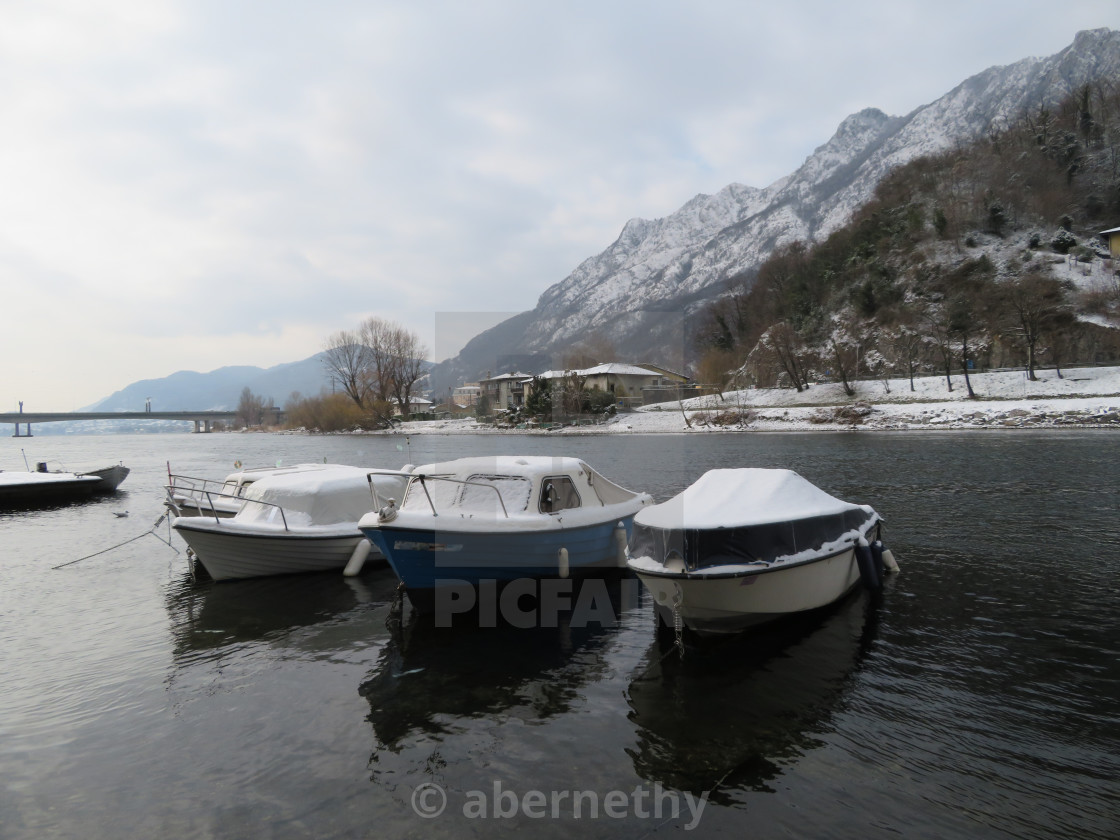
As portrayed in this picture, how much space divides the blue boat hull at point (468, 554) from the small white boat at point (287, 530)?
3.09m

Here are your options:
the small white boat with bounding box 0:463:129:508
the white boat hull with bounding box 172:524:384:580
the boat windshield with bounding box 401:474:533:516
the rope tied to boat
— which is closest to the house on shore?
the small white boat with bounding box 0:463:129:508

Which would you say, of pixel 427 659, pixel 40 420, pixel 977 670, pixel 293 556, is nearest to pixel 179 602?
pixel 293 556

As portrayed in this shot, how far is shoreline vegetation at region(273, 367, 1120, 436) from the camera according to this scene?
168 feet

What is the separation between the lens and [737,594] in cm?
955

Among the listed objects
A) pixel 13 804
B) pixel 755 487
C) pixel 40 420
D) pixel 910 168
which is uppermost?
pixel 910 168

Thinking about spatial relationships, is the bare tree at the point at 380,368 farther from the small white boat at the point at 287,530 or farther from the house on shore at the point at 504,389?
the small white boat at the point at 287,530

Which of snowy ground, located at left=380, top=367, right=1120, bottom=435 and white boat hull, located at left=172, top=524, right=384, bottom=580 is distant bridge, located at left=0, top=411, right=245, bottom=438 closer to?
snowy ground, located at left=380, top=367, right=1120, bottom=435

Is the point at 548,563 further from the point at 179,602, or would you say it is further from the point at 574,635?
the point at 179,602

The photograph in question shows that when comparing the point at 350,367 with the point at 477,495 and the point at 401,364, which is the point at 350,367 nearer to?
the point at 401,364

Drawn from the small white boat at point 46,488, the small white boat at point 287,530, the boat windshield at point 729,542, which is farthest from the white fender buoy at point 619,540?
the small white boat at point 46,488

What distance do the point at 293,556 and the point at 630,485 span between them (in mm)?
17227

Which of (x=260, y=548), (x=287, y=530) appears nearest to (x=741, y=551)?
(x=287, y=530)

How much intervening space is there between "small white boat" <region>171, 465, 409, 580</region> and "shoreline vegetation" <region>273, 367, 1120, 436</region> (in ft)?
179

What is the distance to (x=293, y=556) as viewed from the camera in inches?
599
